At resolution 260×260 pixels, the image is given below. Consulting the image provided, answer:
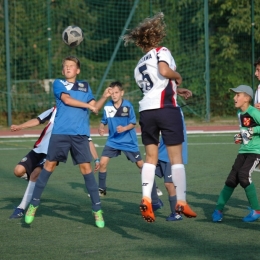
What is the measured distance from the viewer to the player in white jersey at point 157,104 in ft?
22.3

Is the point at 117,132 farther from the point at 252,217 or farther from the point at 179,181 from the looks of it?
the point at 179,181

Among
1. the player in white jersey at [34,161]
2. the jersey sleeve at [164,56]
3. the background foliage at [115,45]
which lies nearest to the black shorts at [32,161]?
the player in white jersey at [34,161]

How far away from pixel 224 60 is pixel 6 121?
753cm

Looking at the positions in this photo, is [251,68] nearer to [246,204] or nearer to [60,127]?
[246,204]

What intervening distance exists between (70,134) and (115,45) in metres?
17.1

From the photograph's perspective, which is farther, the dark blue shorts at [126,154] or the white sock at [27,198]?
the dark blue shorts at [126,154]

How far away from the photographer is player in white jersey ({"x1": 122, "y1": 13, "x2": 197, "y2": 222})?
267 inches

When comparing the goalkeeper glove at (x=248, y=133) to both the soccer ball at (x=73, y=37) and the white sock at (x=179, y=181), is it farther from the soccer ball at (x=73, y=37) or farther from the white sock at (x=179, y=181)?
the soccer ball at (x=73, y=37)

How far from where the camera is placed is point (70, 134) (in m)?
7.48

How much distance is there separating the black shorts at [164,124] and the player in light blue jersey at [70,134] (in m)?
0.71

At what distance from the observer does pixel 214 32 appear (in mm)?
25453

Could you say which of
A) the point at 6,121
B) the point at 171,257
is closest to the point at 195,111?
the point at 6,121

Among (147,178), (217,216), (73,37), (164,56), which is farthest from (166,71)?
(73,37)

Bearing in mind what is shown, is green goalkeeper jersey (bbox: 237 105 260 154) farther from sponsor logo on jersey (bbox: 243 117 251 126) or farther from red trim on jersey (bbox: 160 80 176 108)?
red trim on jersey (bbox: 160 80 176 108)
